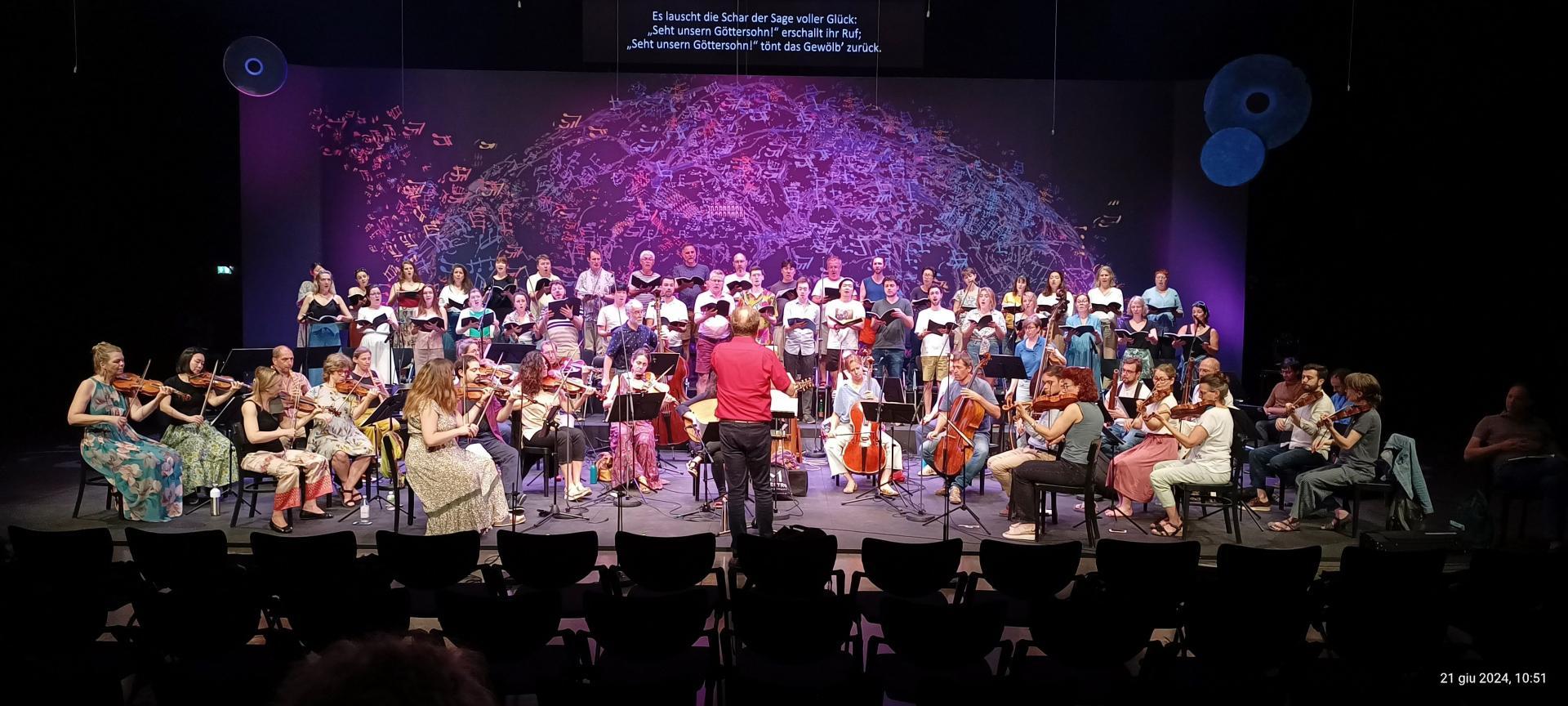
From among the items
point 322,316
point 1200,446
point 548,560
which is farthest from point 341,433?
point 1200,446

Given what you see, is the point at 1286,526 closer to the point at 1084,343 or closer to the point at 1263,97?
the point at 1084,343

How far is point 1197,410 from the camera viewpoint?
7438 millimetres

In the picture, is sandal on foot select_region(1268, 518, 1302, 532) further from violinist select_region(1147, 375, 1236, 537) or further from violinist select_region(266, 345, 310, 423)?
violinist select_region(266, 345, 310, 423)

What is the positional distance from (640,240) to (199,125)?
551 cm

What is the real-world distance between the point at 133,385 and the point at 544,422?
301 cm

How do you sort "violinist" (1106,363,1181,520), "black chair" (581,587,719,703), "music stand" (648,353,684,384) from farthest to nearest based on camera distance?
1. "music stand" (648,353,684,384)
2. "violinist" (1106,363,1181,520)
3. "black chair" (581,587,719,703)

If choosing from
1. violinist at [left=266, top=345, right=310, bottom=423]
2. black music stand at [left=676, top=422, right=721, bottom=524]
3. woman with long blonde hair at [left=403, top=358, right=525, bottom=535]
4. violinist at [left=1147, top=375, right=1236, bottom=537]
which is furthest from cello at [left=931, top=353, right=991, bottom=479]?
violinist at [left=266, top=345, right=310, bottom=423]

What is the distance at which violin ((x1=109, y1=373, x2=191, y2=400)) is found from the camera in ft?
24.8

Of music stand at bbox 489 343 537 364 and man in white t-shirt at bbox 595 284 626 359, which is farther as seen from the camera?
man in white t-shirt at bbox 595 284 626 359

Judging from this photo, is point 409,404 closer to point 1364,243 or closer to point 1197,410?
point 1197,410

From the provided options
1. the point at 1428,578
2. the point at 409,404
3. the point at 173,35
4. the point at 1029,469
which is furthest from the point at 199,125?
the point at 1428,578

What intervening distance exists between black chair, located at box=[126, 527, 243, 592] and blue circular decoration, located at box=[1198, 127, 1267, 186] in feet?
38.5

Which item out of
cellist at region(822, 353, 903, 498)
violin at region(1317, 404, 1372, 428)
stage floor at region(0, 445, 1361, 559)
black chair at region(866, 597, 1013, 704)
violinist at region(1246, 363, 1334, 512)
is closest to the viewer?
black chair at region(866, 597, 1013, 704)

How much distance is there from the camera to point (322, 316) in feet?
36.2
